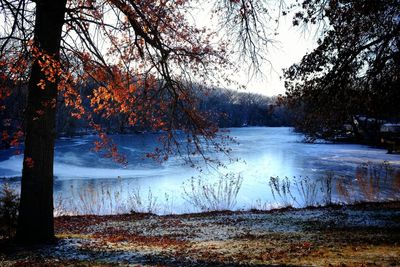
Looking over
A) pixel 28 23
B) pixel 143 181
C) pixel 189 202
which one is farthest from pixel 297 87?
pixel 143 181

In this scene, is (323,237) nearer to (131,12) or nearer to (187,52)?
(187,52)

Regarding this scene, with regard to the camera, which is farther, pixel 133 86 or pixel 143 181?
pixel 143 181

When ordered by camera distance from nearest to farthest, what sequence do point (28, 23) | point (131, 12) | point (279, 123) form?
point (28, 23), point (131, 12), point (279, 123)

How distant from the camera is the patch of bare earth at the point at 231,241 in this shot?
617cm

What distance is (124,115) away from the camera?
987 centimetres

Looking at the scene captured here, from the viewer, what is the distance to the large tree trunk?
25.3 ft

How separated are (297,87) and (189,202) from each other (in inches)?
345

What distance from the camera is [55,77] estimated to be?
310 inches

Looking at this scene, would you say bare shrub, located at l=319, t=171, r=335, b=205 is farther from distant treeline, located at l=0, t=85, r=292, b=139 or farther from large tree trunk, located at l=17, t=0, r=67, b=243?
large tree trunk, located at l=17, t=0, r=67, b=243

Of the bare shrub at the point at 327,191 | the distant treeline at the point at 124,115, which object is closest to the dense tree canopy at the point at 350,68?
the distant treeline at the point at 124,115

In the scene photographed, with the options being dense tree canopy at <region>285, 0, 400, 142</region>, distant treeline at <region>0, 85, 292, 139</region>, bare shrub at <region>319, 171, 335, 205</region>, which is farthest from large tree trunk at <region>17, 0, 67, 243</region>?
bare shrub at <region>319, 171, 335, 205</region>

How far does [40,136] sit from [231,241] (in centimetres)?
467

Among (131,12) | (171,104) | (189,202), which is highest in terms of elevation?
(131,12)

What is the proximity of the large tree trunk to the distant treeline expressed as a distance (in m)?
0.39
